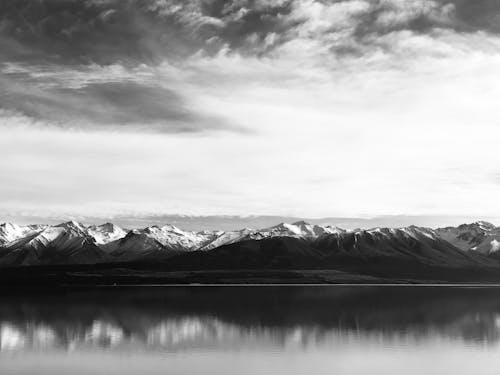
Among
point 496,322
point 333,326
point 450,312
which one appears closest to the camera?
point 333,326

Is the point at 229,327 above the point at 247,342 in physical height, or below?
below

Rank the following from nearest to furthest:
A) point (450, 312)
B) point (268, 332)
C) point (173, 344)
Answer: point (173, 344)
point (268, 332)
point (450, 312)

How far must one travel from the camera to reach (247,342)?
71688 mm

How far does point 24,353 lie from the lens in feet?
206

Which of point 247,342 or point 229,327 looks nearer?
point 247,342

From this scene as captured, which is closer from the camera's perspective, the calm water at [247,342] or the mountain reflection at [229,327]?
the calm water at [247,342]

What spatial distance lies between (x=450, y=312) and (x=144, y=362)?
7675 cm

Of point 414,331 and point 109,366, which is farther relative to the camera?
point 414,331

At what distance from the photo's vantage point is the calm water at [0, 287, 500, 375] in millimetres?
56188

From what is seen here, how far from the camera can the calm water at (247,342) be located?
184ft

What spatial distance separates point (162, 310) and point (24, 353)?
2217 inches

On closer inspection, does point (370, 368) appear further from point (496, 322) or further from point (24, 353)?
point (496, 322)

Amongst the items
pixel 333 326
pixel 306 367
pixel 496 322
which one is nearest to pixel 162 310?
pixel 333 326

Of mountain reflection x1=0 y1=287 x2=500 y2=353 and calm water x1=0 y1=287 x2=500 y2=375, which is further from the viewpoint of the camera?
mountain reflection x1=0 y1=287 x2=500 y2=353
